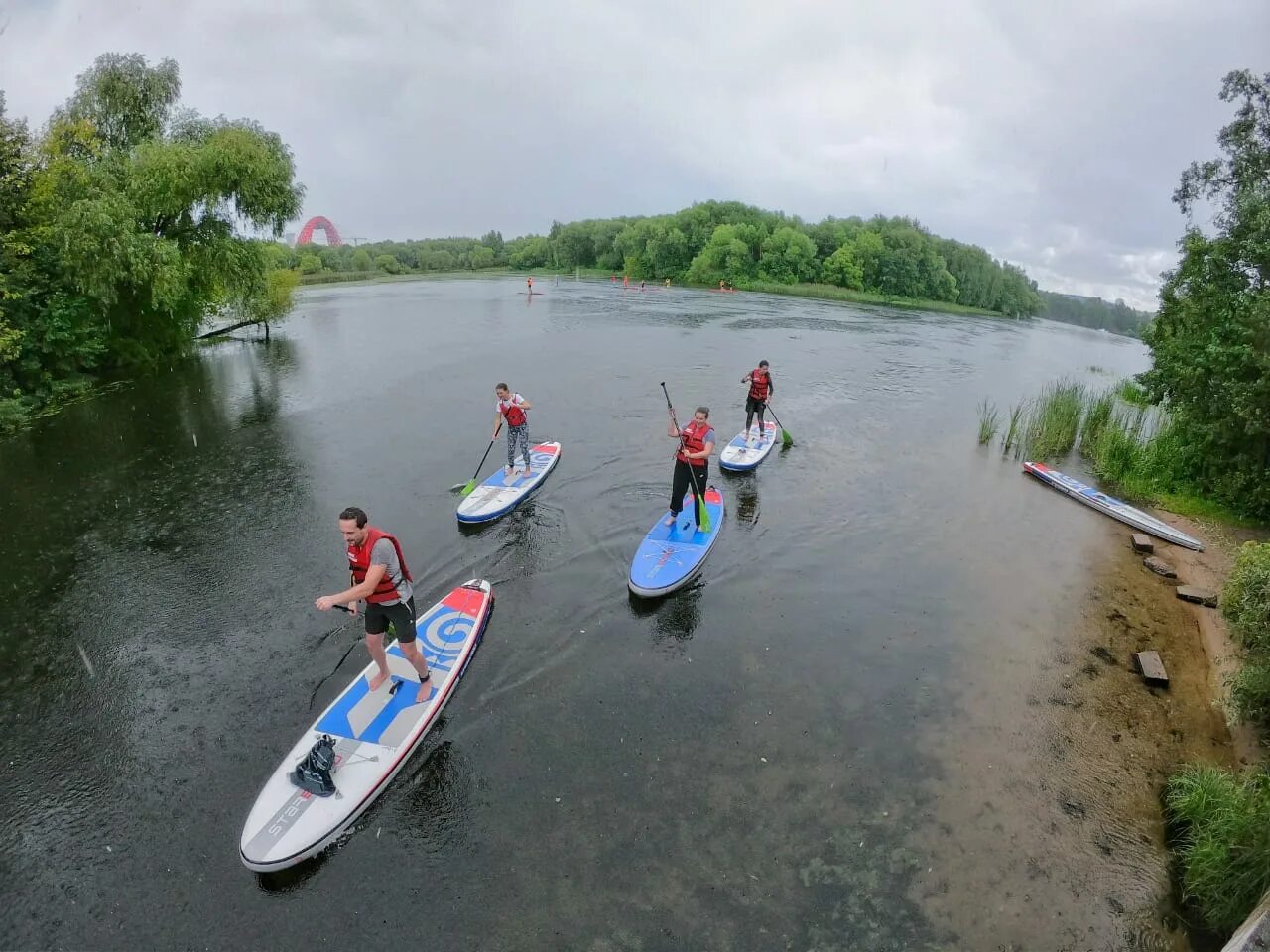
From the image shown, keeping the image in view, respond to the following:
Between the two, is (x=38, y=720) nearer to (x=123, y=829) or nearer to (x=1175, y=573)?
(x=123, y=829)

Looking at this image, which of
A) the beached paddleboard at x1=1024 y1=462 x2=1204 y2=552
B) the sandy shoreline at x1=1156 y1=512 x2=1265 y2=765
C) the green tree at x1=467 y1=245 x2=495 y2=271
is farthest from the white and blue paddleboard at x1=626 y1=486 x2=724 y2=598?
the green tree at x1=467 y1=245 x2=495 y2=271

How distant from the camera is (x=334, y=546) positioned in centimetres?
1216

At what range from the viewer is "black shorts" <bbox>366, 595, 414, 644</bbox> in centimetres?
739

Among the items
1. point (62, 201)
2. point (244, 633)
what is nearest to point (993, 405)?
point (244, 633)

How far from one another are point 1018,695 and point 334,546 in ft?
36.9

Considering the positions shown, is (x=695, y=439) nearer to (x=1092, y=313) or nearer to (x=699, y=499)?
(x=699, y=499)

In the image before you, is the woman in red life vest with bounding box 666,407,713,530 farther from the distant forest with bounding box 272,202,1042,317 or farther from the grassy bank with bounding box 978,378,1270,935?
the distant forest with bounding box 272,202,1042,317

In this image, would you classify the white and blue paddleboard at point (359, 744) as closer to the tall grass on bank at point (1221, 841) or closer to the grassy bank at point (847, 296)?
the tall grass on bank at point (1221, 841)

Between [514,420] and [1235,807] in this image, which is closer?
[1235,807]

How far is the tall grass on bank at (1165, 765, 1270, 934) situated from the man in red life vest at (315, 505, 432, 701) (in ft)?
27.1

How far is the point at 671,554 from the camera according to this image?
11.7 meters

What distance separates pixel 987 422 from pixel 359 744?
68.6 ft

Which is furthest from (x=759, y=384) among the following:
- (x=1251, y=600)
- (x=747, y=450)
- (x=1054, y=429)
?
(x=1251, y=600)

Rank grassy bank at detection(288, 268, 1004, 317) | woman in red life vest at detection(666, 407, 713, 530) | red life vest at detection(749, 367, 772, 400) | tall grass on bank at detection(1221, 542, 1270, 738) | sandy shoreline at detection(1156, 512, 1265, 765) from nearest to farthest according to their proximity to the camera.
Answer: tall grass on bank at detection(1221, 542, 1270, 738) → sandy shoreline at detection(1156, 512, 1265, 765) → woman in red life vest at detection(666, 407, 713, 530) → red life vest at detection(749, 367, 772, 400) → grassy bank at detection(288, 268, 1004, 317)
